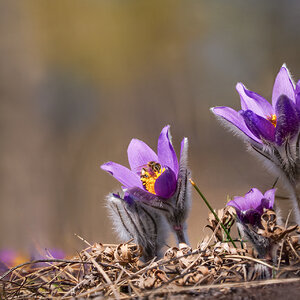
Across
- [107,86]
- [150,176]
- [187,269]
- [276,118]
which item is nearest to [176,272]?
[187,269]

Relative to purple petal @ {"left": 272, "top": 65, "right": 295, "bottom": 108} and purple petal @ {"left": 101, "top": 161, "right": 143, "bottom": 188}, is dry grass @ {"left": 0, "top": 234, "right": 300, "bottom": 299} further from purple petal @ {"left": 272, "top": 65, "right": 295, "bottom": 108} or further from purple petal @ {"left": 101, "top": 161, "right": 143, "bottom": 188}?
purple petal @ {"left": 272, "top": 65, "right": 295, "bottom": 108}

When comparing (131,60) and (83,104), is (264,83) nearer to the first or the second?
(131,60)

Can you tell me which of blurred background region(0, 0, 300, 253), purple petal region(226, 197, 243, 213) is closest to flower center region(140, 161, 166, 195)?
purple petal region(226, 197, 243, 213)

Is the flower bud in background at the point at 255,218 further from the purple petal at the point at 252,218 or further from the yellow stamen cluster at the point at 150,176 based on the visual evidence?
the yellow stamen cluster at the point at 150,176

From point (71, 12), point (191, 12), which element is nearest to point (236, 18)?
point (191, 12)

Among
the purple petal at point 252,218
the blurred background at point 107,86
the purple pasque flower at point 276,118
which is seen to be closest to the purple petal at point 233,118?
the purple pasque flower at point 276,118

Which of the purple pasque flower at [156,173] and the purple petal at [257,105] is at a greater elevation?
the purple petal at [257,105]

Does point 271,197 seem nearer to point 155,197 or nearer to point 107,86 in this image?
point 155,197
